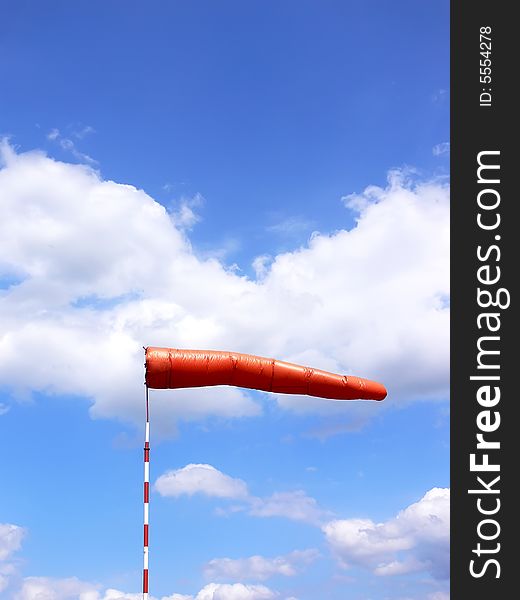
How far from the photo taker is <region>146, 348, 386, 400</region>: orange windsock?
18906 mm

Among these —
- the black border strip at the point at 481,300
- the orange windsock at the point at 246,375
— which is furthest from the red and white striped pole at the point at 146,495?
the black border strip at the point at 481,300

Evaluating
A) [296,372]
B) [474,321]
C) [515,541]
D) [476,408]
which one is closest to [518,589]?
[515,541]

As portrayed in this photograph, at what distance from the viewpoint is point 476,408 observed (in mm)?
17203

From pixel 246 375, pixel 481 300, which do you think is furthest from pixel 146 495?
pixel 481 300

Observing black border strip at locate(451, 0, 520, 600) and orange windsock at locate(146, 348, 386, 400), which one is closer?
black border strip at locate(451, 0, 520, 600)

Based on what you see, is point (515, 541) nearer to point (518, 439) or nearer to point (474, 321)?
point (518, 439)

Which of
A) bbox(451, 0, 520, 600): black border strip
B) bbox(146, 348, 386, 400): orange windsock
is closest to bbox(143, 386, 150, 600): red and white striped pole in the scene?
bbox(146, 348, 386, 400): orange windsock

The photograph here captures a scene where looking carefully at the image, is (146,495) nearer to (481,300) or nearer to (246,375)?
(246,375)

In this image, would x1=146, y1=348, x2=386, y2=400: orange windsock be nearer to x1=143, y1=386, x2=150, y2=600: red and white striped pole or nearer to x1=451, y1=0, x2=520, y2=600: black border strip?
x1=143, y1=386, x2=150, y2=600: red and white striped pole

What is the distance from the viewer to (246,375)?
19938 mm

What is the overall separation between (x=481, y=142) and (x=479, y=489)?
7.53 m

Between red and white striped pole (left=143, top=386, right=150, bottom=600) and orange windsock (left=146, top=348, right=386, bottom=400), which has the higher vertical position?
orange windsock (left=146, top=348, right=386, bottom=400)

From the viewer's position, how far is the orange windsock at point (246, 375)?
18906mm

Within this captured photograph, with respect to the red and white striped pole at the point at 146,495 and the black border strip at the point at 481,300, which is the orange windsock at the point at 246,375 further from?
the black border strip at the point at 481,300
